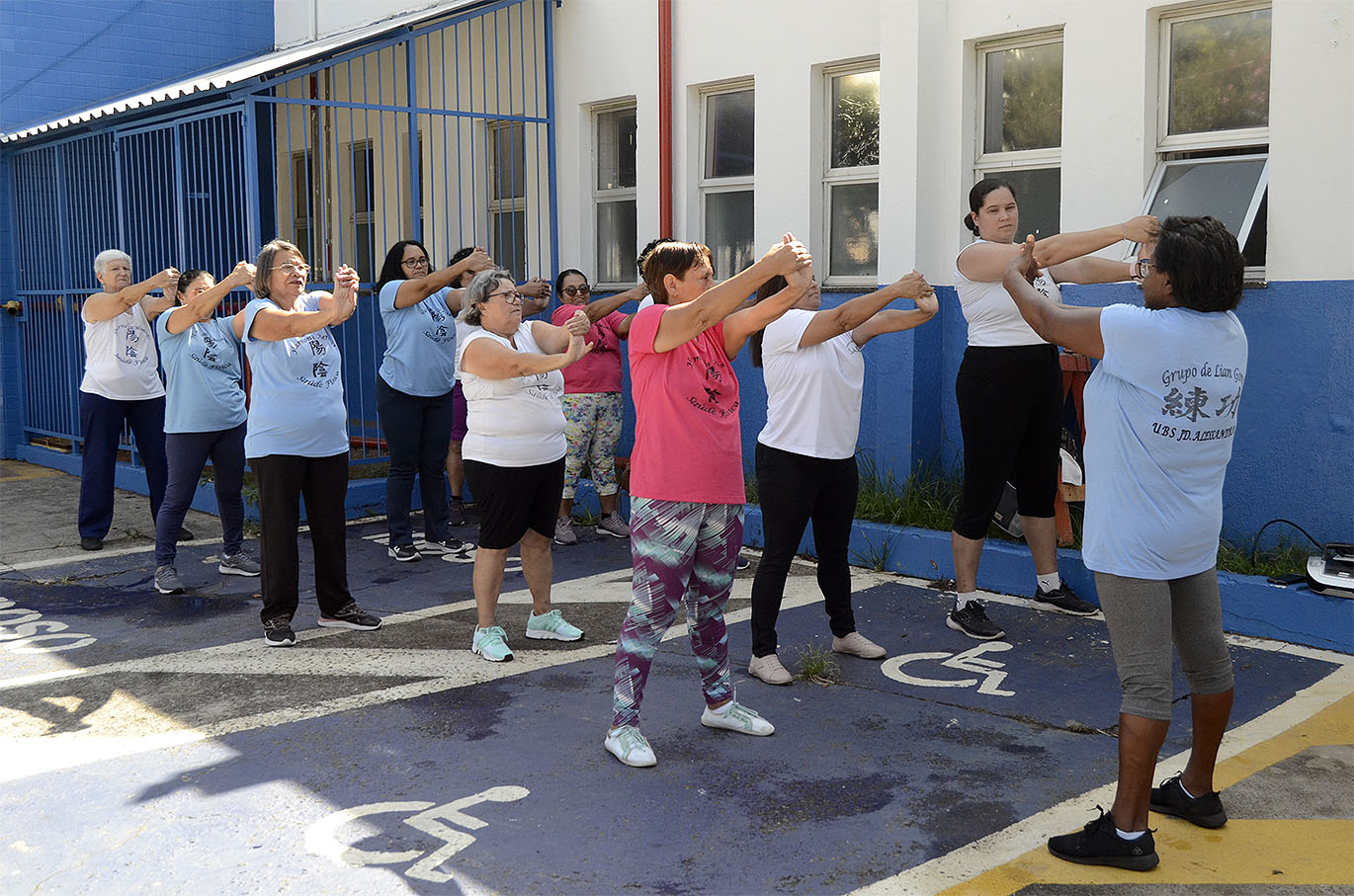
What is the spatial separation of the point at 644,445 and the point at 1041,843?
72.6 inches

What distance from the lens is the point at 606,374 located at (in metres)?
8.48

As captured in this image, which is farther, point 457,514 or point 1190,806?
point 457,514

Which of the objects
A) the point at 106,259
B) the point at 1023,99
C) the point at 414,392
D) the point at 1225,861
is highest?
the point at 1023,99

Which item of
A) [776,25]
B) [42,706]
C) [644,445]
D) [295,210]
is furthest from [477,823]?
[295,210]

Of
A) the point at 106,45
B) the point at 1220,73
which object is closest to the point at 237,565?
the point at 1220,73

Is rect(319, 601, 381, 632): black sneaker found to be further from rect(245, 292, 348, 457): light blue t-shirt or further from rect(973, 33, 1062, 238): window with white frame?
rect(973, 33, 1062, 238): window with white frame

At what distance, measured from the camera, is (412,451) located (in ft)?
26.3

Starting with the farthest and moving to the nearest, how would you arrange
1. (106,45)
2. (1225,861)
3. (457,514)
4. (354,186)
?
1. (106,45)
2. (354,186)
3. (457,514)
4. (1225,861)

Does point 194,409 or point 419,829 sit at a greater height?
point 194,409

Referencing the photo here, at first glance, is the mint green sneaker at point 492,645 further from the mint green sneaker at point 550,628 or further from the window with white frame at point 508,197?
the window with white frame at point 508,197

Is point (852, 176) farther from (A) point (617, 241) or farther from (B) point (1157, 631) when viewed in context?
(B) point (1157, 631)

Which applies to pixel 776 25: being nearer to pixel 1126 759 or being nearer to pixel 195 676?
pixel 195 676

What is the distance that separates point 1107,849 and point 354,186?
30.4 feet

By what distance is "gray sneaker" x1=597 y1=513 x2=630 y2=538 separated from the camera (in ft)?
28.6
